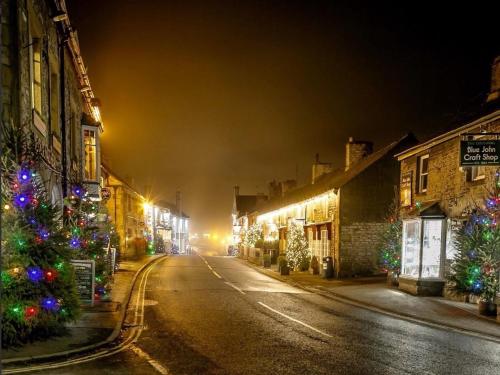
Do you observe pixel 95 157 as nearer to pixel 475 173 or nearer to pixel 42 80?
pixel 42 80

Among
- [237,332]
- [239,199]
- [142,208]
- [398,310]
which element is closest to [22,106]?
[237,332]

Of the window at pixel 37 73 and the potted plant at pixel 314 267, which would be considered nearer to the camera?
the window at pixel 37 73

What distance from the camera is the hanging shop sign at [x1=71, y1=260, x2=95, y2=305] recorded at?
41.1ft

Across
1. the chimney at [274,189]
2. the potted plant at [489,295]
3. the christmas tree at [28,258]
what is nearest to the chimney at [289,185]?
the chimney at [274,189]

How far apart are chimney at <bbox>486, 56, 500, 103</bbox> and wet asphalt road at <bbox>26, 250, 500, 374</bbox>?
9982mm

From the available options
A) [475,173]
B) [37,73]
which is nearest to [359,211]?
[475,173]

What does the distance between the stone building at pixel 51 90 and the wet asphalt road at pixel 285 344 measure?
4200 millimetres

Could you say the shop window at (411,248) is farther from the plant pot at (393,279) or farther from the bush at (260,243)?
the bush at (260,243)

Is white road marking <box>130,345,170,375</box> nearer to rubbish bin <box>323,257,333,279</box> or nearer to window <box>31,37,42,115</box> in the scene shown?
window <box>31,37,42,115</box>

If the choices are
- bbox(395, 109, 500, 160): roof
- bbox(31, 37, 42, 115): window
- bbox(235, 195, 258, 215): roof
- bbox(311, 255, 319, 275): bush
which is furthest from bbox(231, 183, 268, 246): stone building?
bbox(31, 37, 42, 115): window

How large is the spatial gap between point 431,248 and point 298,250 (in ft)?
40.4

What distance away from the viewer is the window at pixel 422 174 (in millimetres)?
19891

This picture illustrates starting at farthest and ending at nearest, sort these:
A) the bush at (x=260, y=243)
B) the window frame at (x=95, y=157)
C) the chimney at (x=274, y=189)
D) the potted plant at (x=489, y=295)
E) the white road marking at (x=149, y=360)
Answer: the chimney at (x=274, y=189) → the bush at (x=260, y=243) → the window frame at (x=95, y=157) → the potted plant at (x=489, y=295) → the white road marking at (x=149, y=360)

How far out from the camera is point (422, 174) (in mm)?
19938
